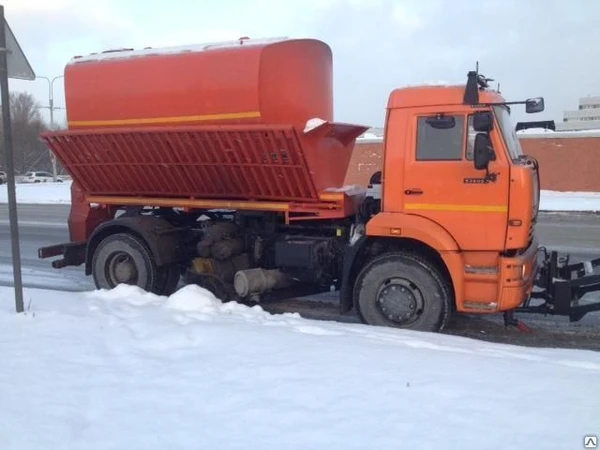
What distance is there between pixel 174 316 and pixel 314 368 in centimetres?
206

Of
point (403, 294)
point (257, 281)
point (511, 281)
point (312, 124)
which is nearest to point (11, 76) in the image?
point (312, 124)

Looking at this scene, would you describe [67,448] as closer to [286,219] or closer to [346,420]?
[346,420]

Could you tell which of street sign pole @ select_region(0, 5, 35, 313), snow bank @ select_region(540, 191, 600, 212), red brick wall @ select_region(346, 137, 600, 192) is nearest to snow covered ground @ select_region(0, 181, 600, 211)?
snow bank @ select_region(540, 191, 600, 212)

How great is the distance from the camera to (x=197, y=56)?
730 centimetres

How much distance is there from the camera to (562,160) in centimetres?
2875

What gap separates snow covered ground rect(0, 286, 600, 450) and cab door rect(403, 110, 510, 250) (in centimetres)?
121

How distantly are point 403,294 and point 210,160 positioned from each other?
110 inches

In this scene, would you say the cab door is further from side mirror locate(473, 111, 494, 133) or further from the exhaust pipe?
the exhaust pipe

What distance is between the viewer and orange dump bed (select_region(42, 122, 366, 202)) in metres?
6.98

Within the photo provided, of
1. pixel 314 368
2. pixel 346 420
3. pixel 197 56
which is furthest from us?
pixel 197 56

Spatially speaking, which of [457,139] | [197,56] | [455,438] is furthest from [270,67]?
[455,438]

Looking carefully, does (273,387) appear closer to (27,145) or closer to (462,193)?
(462,193)

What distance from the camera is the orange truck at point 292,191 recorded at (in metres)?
6.21

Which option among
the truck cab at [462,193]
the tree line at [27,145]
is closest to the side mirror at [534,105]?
the truck cab at [462,193]
